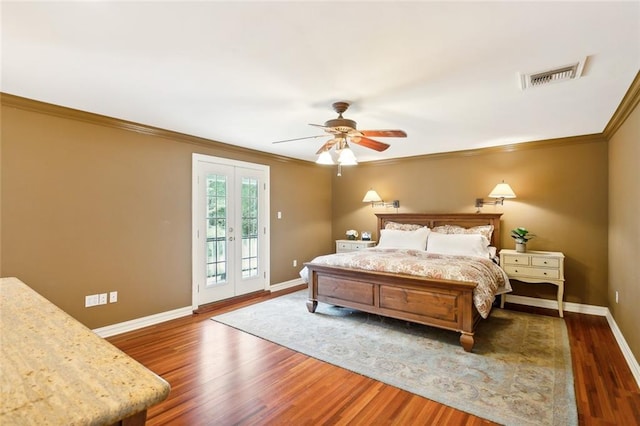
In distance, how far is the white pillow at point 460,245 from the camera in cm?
436

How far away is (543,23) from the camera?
1796mm

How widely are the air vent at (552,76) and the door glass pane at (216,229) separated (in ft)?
12.5

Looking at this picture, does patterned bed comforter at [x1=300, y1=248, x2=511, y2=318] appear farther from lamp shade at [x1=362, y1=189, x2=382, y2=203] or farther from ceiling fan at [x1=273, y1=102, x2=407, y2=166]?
lamp shade at [x1=362, y1=189, x2=382, y2=203]

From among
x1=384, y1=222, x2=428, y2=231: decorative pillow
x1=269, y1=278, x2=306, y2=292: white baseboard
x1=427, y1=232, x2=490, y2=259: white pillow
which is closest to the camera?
x1=427, y1=232, x2=490, y2=259: white pillow

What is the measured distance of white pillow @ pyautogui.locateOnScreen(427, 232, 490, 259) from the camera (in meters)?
4.36

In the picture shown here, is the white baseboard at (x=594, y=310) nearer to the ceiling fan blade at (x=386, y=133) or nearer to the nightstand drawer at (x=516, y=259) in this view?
the nightstand drawer at (x=516, y=259)

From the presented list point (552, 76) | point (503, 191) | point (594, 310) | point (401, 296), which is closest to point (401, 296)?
point (401, 296)

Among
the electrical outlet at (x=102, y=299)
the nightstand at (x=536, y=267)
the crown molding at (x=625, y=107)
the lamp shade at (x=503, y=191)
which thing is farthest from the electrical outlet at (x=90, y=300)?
the crown molding at (x=625, y=107)

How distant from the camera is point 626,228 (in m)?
3.08

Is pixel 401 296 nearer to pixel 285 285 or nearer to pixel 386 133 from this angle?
pixel 386 133

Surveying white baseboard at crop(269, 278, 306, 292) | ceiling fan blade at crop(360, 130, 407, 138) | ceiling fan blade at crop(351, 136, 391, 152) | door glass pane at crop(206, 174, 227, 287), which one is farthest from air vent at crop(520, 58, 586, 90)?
white baseboard at crop(269, 278, 306, 292)

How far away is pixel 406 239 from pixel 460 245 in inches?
32.2

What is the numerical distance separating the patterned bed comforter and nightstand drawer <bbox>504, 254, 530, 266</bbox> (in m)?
0.26

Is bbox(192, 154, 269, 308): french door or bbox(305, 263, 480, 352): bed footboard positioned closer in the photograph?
bbox(305, 263, 480, 352): bed footboard
